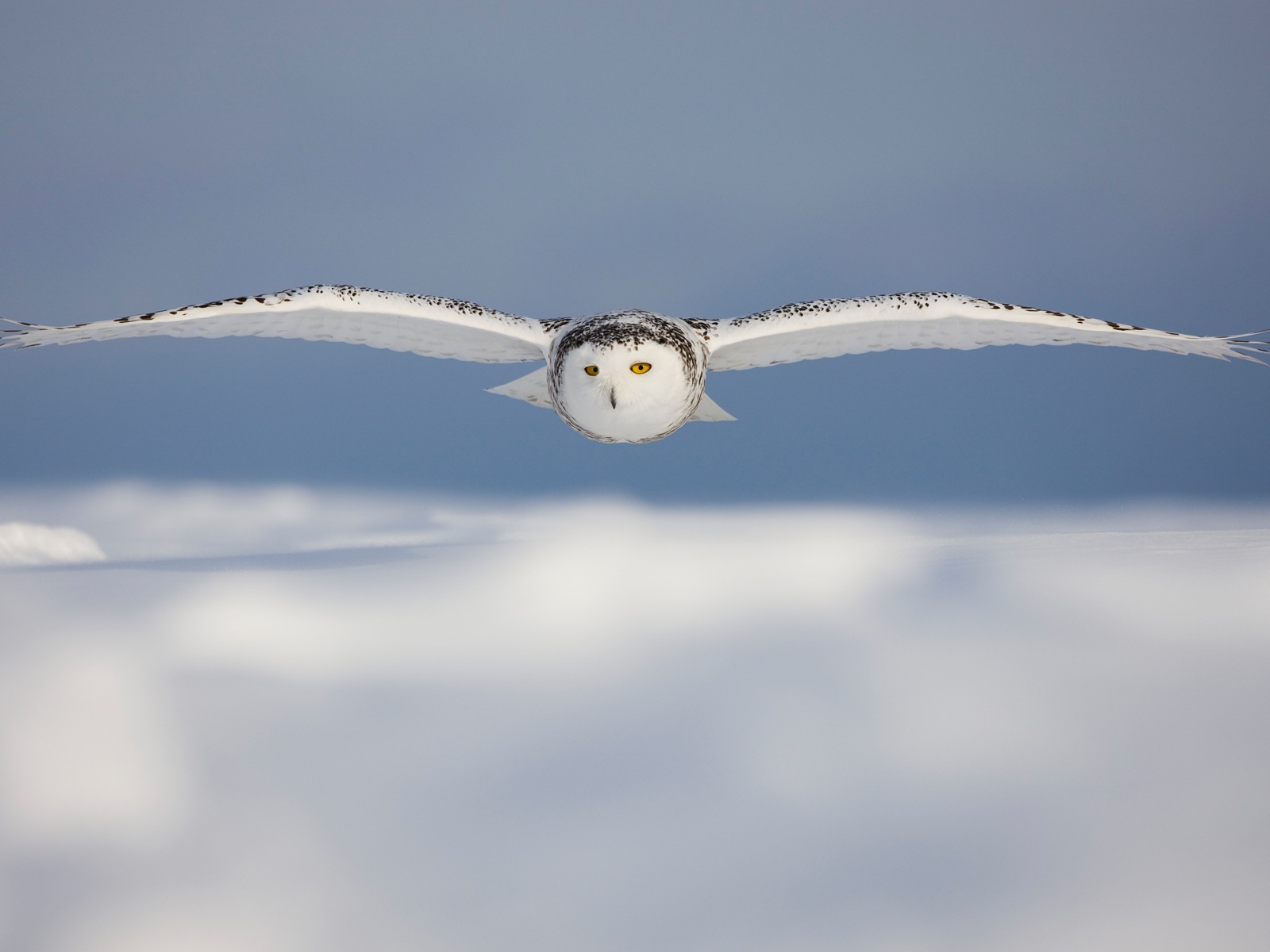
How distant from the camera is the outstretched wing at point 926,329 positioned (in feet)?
26.3

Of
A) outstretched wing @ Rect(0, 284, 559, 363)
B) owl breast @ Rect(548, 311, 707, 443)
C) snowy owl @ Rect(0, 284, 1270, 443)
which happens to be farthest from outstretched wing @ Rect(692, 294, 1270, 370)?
outstretched wing @ Rect(0, 284, 559, 363)

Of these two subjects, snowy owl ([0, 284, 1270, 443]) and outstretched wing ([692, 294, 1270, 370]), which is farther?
outstretched wing ([692, 294, 1270, 370])

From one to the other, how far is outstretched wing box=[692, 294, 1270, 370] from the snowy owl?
13mm

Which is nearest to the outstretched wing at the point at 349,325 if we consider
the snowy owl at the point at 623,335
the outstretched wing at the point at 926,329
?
the snowy owl at the point at 623,335

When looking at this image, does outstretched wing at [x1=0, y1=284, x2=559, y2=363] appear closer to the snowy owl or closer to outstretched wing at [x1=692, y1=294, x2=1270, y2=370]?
the snowy owl

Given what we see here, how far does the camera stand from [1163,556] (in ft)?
35.7

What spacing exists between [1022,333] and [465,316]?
5.68 meters

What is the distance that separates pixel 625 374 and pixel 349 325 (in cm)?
312

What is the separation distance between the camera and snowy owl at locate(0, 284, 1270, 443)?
7.48 metres

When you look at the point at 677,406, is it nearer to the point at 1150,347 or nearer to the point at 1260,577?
the point at 1150,347

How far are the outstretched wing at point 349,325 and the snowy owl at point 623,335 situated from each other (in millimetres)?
13

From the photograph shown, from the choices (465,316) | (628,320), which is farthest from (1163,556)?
(465,316)

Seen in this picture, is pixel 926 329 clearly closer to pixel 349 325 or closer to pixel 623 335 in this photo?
pixel 623 335

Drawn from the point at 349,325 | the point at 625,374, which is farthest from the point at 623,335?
the point at 349,325
